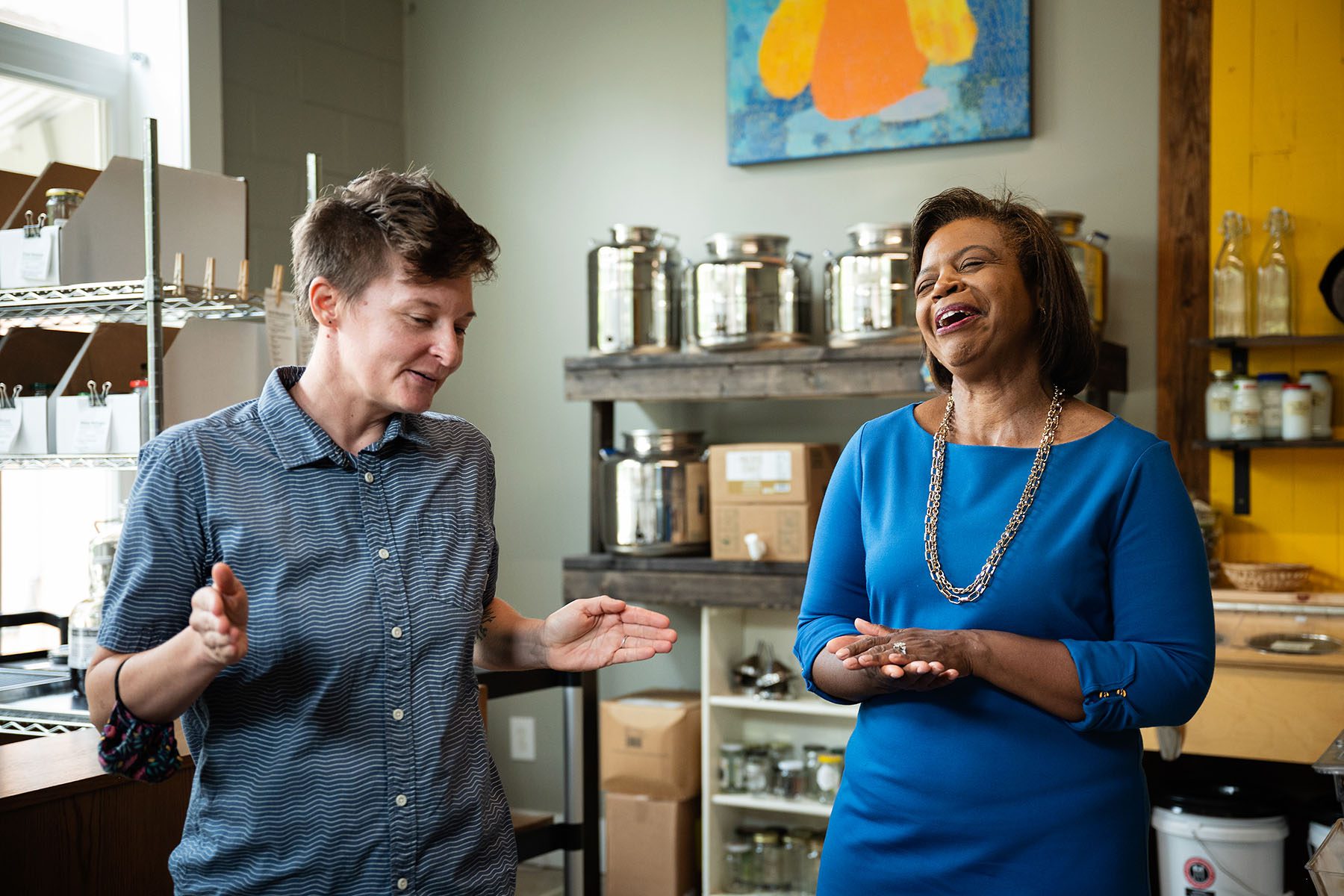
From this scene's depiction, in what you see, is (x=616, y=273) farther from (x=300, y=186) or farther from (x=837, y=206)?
(x=300, y=186)

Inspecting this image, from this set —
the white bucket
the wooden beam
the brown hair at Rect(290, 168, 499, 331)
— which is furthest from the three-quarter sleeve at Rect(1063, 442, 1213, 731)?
the wooden beam

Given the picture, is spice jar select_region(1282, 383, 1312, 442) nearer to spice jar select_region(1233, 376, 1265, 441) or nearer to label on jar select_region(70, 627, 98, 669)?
spice jar select_region(1233, 376, 1265, 441)

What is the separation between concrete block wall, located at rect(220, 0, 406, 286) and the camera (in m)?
3.75

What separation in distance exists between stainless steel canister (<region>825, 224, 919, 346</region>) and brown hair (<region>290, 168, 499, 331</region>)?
6.79ft

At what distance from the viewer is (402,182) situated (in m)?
1.26

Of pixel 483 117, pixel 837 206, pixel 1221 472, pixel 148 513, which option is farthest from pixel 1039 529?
pixel 483 117

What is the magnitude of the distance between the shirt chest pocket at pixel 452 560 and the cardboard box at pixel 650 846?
229cm

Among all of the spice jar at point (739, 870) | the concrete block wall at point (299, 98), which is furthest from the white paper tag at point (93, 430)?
the spice jar at point (739, 870)

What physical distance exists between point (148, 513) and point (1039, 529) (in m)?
0.94

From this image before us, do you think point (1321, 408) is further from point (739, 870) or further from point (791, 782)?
point (739, 870)

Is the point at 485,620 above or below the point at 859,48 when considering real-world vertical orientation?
below

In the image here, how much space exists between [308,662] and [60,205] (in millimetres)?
1722

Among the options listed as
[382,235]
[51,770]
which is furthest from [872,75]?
[51,770]

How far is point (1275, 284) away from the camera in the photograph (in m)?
3.13
